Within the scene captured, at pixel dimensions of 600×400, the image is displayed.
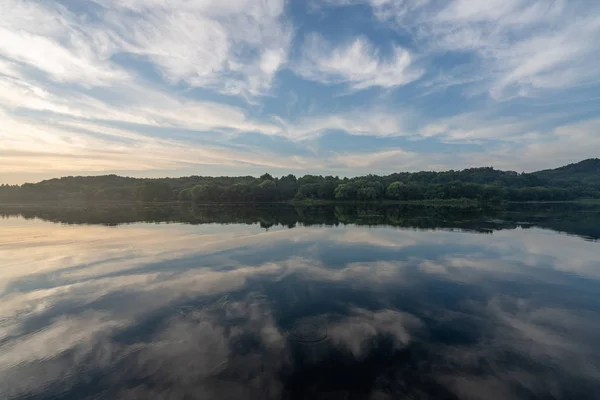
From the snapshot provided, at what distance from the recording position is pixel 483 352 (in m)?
8.65

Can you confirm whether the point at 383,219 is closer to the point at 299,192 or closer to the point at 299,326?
the point at 299,326

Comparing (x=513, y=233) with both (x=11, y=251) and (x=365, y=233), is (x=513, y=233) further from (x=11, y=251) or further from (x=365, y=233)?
(x=11, y=251)

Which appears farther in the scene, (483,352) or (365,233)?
(365,233)

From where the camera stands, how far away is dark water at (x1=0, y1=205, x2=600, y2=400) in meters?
7.26

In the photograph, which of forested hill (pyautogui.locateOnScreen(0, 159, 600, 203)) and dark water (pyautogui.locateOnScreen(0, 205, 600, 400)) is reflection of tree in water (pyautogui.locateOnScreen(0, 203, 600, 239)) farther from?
forested hill (pyautogui.locateOnScreen(0, 159, 600, 203))

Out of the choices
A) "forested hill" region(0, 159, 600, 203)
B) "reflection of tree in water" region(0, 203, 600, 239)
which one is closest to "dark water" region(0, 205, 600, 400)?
"reflection of tree in water" region(0, 203, 600, 239)

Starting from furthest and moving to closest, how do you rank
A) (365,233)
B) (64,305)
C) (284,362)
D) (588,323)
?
(365,233) < (64,305) < (588,323) < (284,362)

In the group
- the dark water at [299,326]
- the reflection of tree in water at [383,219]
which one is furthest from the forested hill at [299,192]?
the dark water at [299,326]

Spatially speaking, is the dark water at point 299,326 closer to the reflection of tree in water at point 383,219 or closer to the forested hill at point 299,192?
the reflection of tree in water at point 383,219

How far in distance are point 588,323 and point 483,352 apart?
18.9 feet

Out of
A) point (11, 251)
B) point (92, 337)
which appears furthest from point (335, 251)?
point (11, 251)

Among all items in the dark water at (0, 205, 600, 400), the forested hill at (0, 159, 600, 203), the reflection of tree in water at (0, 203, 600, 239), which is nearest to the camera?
the dark water at (0, 205, 600, 400)

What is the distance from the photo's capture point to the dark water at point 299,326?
7.26 meters

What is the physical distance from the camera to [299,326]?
10.2 m
